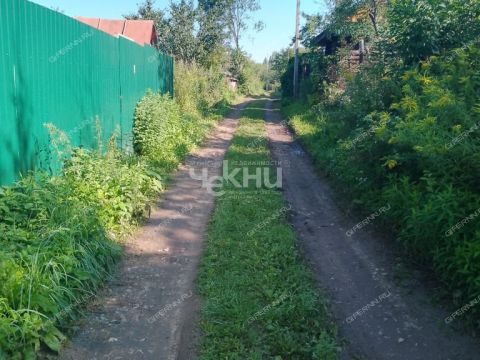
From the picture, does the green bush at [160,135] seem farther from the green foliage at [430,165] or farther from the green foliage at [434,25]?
the green foliage at [434,25]

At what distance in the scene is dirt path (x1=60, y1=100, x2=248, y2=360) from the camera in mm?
3387

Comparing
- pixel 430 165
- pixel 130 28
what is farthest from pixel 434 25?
pixel 130 28

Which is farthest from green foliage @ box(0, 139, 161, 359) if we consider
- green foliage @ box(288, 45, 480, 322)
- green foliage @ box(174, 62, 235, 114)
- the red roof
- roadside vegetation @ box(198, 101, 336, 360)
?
the red roof

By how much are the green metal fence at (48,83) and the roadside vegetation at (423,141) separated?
4259 millimetres

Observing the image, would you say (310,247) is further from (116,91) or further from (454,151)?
(116,91)

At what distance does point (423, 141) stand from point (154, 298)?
3443mm

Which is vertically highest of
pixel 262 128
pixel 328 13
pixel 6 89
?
pixel 328 13

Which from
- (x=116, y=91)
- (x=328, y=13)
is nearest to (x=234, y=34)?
(x=328, y=13)

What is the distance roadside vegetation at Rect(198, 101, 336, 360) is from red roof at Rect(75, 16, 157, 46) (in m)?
20.1

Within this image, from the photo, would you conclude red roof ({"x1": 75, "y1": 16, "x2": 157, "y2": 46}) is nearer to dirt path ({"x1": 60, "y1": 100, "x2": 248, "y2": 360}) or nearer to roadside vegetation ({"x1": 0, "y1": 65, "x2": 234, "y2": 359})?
roadside vegetation ({"x1": 0, "y1": 65, "x2": 234, "y2": 359})

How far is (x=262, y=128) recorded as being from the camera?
1555 cm

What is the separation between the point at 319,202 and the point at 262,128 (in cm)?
856

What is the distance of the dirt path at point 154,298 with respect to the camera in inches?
133

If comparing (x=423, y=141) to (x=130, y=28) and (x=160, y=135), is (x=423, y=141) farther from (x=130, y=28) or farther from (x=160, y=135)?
(x=130, y=28)
